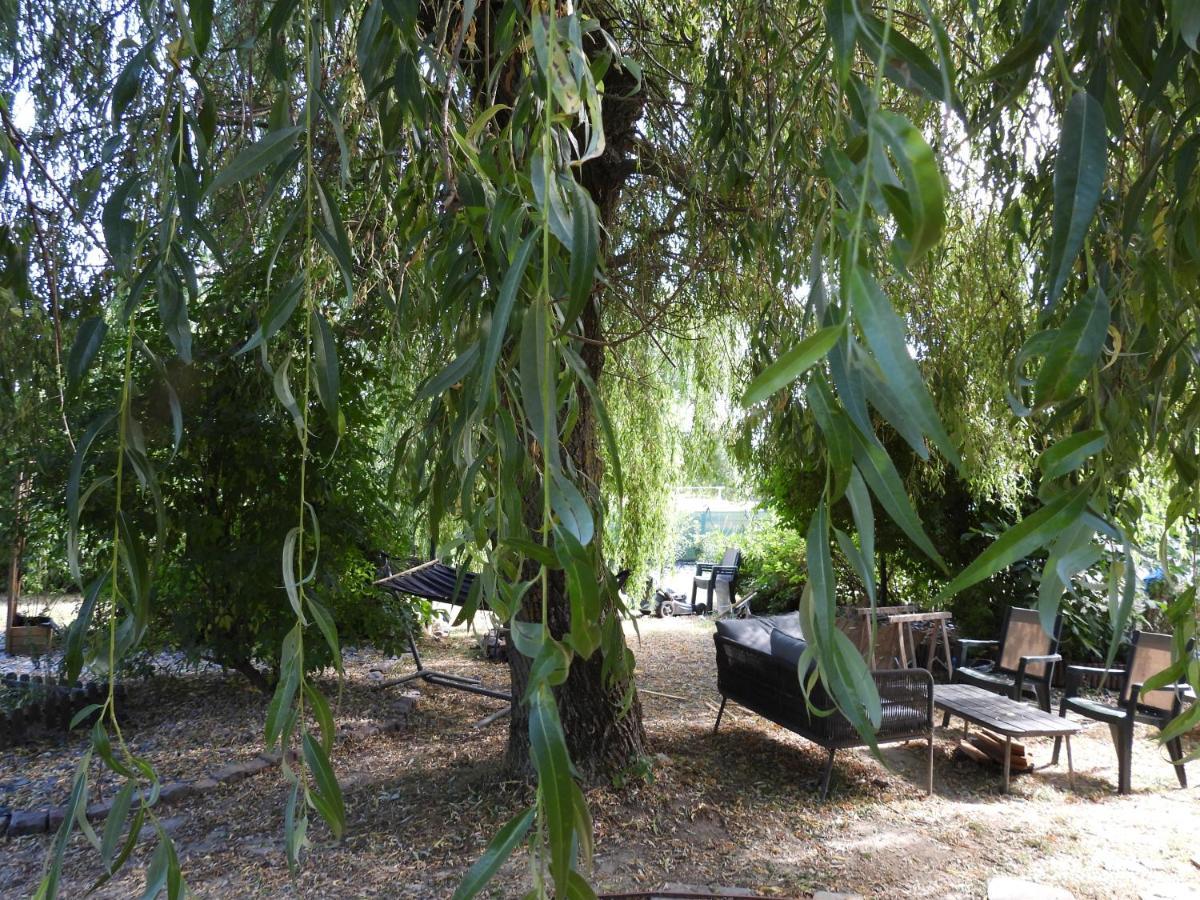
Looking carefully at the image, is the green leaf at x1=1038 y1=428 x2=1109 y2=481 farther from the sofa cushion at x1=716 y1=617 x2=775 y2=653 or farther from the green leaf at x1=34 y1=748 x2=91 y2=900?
the sofa cushion at x1=716 y1=617 x2=775 y2=653

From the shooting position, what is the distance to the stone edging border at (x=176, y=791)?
3379 mm

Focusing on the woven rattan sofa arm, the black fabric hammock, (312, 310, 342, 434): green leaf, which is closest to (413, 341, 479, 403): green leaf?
(312, 310, 342, 434): green leaf

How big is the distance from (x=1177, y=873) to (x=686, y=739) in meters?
2.09

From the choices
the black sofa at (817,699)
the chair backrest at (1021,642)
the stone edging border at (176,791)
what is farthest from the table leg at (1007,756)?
the stone edging border at (176,791)

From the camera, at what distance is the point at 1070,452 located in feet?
2.24

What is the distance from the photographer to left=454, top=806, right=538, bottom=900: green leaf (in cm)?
54

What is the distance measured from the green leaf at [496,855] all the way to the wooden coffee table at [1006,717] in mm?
Answer: 4260

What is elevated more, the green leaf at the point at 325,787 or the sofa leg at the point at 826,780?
the green leaf at the point at 325,787

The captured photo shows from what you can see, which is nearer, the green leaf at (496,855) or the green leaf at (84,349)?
the green leaf at (496,855)

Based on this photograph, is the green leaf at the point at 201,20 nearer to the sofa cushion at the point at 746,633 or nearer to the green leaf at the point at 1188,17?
the green leaf at the point at 1188,17

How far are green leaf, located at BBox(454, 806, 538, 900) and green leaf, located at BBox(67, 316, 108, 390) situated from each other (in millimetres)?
645

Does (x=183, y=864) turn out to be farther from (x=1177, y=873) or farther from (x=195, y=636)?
(x=1177, y=873)

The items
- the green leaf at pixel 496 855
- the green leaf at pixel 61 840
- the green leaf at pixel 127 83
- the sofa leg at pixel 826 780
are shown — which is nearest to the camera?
the green leaf at pixel 496 855

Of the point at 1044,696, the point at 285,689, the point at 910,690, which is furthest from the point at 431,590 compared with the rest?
the point at 285,689
